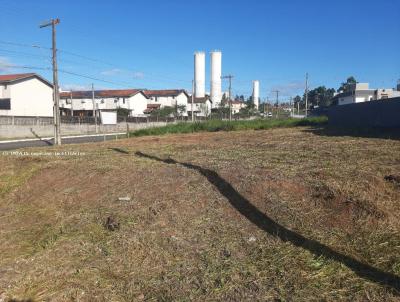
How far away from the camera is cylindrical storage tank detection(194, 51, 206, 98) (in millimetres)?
86312

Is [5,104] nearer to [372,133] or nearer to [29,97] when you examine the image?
[29,97]

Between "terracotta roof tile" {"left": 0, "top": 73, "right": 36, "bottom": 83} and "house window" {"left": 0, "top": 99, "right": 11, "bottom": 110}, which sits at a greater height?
"terracotta roof tile" {"left": 0, "top": 73, "right": 36, "bottom": 83}

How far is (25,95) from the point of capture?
1816 inches

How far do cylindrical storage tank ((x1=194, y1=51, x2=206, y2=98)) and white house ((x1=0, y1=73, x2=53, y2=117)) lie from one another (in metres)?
43.2

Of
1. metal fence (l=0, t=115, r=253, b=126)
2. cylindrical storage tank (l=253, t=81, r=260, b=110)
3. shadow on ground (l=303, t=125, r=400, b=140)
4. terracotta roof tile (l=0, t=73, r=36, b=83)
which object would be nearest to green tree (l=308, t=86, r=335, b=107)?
cylindrical storage tank (l=253, t=81, r=260, b=110)

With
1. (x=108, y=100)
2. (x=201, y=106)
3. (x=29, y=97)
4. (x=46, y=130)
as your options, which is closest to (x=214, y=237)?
(x=46, y=130)

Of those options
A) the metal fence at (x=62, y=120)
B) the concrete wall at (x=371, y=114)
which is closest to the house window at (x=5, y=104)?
the metal fence at (x=62, y=120)

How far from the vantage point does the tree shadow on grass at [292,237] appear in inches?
139

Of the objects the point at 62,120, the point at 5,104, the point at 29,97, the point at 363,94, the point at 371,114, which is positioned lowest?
the point at 62,120

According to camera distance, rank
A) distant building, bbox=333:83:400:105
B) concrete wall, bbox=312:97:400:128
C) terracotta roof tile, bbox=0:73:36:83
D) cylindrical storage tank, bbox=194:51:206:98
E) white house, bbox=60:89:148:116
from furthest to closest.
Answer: cylindrical storage tank, bbox=194:51:206:98, white house, bbox=60:89:148:116, distant building, bbox=333:83:400:105, terracotta roof tile, bbox=0:73:36:83, concrete wall, bbox=312:97:400:128

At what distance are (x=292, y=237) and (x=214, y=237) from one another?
947mm

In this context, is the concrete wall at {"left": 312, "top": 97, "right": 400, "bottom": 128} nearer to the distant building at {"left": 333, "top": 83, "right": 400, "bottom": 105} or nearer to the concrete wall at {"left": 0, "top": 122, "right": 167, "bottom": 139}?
the concrete wall at {"left": 0, "top": 122, "right": 167, "bottom": 139}

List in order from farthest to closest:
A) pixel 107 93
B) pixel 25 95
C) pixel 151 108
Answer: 1. pixel 151 108
2. pixel 107 93
3. pixel 25 95

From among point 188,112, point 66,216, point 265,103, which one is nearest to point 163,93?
point 188,112
